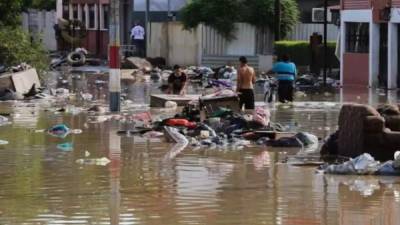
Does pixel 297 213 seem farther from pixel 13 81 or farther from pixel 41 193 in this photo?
pixel 13 81

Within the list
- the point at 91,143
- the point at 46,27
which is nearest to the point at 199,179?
the point at 91,143

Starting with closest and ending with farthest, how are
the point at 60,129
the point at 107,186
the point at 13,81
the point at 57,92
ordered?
the point at 107,186, the point at 60,129, the point at 13,81, the point at 57,92

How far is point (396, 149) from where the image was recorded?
15.2m

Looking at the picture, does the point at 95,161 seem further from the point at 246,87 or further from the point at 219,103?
the point at 246,87

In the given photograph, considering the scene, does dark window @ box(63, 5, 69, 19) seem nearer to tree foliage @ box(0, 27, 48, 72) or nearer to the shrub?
the shrub

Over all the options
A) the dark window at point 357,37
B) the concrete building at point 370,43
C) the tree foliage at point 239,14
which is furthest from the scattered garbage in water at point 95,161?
the tree foliage at point 239,14

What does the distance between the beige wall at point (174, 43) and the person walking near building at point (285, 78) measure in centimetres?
2361

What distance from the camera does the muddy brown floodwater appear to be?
1106cm

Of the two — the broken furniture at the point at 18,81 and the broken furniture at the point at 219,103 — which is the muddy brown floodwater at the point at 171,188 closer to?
the broken furniture at the point at 219,103

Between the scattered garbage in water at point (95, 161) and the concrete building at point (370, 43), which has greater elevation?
the concrete building at point (370, 43)

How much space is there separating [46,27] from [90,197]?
66.3 meters

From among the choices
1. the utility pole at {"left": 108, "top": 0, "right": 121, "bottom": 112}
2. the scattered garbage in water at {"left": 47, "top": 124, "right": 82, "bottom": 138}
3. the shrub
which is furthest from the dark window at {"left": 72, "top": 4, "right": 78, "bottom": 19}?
the scattered garbage in water at {"left": 47, "top": 124, "right": 82, "bottom": 138}

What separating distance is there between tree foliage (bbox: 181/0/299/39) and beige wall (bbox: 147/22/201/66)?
1.59m

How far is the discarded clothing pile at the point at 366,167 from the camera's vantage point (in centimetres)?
1410
